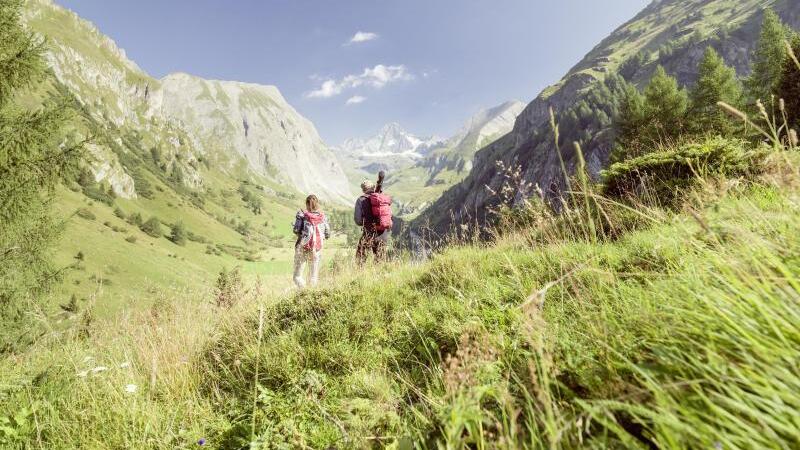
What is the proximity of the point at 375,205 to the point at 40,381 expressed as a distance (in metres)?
7.14

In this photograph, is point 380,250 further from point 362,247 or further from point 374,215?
point 374,215

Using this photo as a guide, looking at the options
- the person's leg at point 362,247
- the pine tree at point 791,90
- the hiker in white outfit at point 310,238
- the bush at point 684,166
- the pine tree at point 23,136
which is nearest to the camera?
the bush at point 684,166

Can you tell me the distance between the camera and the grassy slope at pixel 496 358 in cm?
131

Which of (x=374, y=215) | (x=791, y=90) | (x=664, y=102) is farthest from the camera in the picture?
(x=664, y=102)

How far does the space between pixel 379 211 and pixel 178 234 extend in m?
178

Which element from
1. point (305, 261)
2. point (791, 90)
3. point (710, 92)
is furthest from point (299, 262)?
point (710, 92)

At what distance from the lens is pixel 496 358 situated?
2.84 m

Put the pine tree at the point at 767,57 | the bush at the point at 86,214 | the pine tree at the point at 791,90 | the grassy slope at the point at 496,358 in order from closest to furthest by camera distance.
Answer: the grassy slope at the point at 496,358 → the pine tree at the point at 791,90 → the pine tree at the point at 767,57 → the bush at the point at 86,214

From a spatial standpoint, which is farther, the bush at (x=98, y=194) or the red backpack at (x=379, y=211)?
the bush at (x=98, y=194)

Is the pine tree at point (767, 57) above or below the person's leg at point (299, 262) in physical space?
above

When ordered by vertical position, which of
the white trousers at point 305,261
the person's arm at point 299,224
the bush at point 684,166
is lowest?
the bush at point 684,166

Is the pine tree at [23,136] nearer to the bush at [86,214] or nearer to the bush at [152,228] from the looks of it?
the bush at [86,214]

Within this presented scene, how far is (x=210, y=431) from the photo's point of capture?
3172 millimetres

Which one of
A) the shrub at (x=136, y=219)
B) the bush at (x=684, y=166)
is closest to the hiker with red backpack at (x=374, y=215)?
the bush at (x=684, y=166)
